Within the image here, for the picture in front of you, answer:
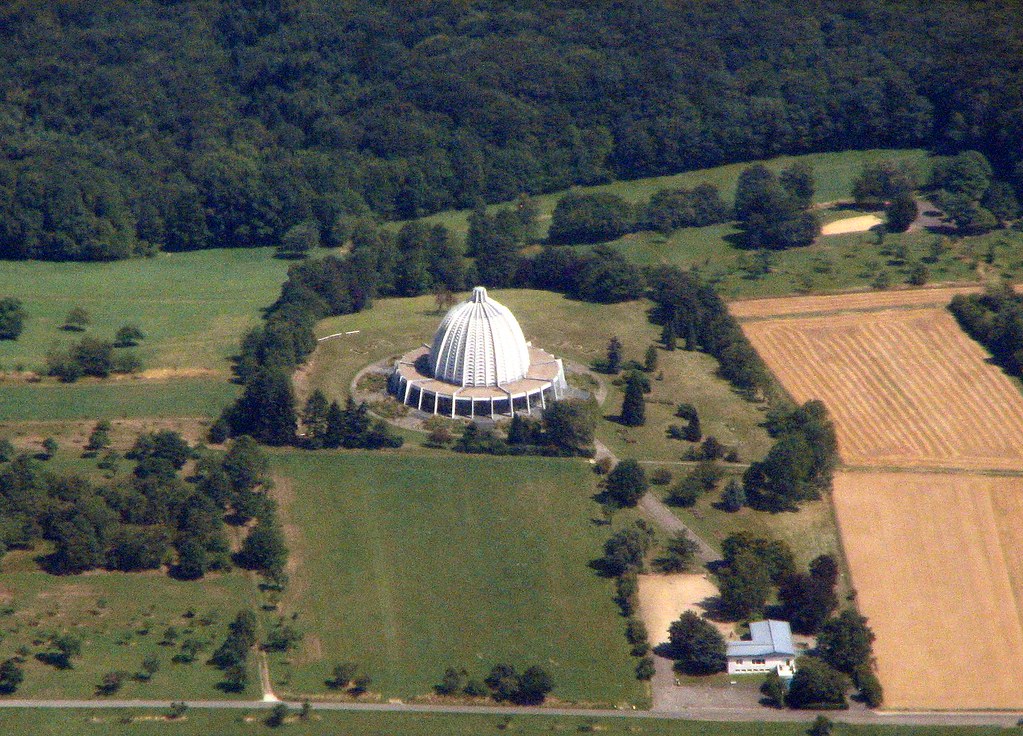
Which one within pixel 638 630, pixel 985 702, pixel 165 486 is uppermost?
pixel 165 486

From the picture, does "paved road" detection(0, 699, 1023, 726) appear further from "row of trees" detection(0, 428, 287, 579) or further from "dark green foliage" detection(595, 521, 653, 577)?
"dark green foliage" detection(595, 521, 653, 577)

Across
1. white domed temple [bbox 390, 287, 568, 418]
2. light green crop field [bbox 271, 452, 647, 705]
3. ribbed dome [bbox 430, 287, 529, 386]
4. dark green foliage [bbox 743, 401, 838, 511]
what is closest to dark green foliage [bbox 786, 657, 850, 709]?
light green crop field [bbox 271, 452, 647, 705]

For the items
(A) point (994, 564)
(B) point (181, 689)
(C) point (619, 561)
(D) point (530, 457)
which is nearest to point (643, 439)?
(D) point (530, 457)

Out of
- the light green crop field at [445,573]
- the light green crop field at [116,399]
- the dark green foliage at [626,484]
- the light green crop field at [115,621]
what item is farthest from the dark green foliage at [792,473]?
the light green crop field at [116,399]

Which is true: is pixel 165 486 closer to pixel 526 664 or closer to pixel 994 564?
pixel 526 664

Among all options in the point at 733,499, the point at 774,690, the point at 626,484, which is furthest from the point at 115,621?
the point at 733,499
